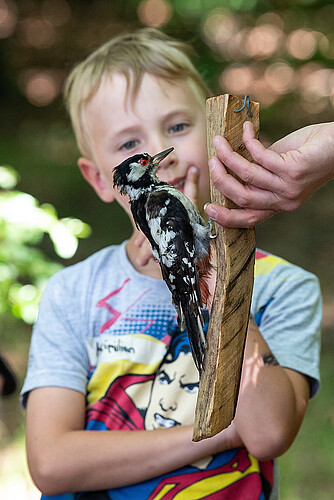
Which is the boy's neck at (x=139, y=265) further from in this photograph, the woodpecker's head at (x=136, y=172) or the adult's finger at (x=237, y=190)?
the adult's finger at (x=237, y=190)

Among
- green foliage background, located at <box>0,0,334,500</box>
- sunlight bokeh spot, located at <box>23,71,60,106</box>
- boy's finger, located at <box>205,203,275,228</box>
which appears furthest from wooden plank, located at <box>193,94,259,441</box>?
sunlight bokeh spot, located at <box>23,71,60,106</box>

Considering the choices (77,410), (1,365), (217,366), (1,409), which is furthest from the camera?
(1,409)

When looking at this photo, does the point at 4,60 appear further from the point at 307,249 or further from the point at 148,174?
the point at 148,174

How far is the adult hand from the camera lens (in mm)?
875

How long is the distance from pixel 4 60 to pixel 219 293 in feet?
17.9

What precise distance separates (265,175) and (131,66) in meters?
0.81

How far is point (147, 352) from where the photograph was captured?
1.45 m

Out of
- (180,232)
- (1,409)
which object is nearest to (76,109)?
(180,232)

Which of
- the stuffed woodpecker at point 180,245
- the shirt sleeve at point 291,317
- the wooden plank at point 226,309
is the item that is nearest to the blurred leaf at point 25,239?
the shirt sleeve at point 291,317

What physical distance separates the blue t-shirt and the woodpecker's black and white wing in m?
0.52

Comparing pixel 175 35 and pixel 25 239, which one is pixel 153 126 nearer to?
pixel 25 239

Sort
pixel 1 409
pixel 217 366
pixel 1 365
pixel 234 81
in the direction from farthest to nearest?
pixel 234 81 → pixel 1 409 → pixel 1 365 → pixel 217 366

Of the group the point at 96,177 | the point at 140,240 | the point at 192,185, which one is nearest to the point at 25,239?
the point at 96,177

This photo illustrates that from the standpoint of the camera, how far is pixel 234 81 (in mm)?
5242
